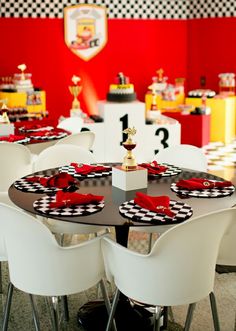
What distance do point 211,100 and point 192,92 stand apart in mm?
468

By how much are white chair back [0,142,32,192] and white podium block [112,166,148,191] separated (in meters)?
1.37

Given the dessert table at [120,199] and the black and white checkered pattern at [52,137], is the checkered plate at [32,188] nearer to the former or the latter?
the dessert table at [120,199]

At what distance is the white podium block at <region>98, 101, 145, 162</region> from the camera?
7730mm

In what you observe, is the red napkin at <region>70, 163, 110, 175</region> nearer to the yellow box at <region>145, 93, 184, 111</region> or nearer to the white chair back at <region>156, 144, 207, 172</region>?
the white chair back at <region>156, 144, 207, 172</region>


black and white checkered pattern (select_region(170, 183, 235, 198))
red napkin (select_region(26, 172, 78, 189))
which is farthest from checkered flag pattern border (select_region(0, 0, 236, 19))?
black and white checkered pattern (select_region(170, 183, 235, 198))

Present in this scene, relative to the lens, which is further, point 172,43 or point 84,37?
point 172,43

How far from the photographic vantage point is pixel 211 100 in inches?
378

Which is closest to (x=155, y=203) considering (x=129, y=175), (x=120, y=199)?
(x=120, y=199)

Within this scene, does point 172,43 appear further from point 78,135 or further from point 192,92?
point 78,135

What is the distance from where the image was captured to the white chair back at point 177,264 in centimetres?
262

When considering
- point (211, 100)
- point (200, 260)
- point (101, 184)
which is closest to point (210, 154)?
point (211, 100)

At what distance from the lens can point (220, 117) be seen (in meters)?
9.61

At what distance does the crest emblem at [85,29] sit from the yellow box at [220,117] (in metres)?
1.93

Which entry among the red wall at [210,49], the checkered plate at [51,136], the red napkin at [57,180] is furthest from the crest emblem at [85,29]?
the red napkin at [57,180]
